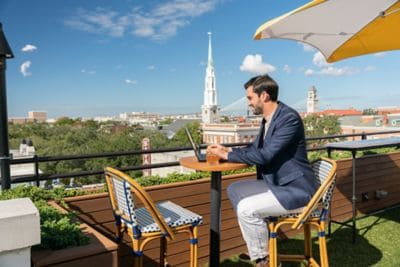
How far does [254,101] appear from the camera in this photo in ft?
7.52

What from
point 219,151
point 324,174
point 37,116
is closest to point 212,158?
point 219,151

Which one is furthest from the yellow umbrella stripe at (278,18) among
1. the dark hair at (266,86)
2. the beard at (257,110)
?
the beard at (257,110)

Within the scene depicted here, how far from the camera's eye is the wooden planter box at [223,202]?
8.35 ft

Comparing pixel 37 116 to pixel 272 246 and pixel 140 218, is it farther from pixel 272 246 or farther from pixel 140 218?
pixel 272 246

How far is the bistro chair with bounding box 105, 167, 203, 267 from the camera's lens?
1.75 metres

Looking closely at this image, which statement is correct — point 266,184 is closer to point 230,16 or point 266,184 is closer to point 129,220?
point 129,220

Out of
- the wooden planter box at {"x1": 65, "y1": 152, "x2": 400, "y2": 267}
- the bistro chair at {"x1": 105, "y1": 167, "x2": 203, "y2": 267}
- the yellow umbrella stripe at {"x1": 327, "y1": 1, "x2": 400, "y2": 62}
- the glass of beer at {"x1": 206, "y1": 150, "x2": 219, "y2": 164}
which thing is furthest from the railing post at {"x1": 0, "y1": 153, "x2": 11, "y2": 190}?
the yellow umbrella stripe at {"x1": 327, "y1": 1, "x2": 400, "y2": 62}

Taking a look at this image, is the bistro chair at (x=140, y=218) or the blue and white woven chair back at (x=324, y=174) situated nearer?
the bistro chair at (x=140, y=218)

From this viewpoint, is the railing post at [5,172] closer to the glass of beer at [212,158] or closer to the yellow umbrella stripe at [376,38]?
the glass of beer at [212,158]

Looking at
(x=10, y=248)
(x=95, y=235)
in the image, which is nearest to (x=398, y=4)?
(x=95, y=235)

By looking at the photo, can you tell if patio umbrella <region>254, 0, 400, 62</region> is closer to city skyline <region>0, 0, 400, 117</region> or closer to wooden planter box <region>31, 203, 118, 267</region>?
wooden planter box <region>31, 203, 118, 267</region>

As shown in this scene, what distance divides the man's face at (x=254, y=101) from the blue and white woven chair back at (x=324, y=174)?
59 centimetres

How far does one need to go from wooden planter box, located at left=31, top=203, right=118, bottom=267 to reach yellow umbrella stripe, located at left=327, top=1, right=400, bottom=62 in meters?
2.60

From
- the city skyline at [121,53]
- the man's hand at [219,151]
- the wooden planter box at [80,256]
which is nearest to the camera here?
the wooden planter box at [80,256]
